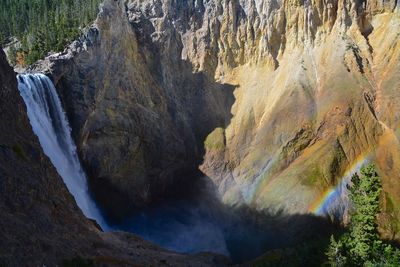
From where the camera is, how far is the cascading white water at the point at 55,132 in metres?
37.4

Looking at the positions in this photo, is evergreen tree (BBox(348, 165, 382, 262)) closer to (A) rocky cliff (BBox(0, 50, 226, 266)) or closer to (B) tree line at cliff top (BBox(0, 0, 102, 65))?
(A) rocky cliff (BBox(0, 50, 226, 266))

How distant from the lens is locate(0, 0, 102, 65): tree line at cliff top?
152 ft

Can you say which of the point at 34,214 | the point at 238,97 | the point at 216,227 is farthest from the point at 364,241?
the point at 238,97

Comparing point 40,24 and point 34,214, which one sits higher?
point 40,24

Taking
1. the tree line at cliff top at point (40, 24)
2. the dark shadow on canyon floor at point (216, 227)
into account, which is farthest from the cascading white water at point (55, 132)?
the tree line at cliff top at point (40, 24)

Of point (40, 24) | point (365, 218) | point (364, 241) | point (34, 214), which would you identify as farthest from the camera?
point (40, 24)

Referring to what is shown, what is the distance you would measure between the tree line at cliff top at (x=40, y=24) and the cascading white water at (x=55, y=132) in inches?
226

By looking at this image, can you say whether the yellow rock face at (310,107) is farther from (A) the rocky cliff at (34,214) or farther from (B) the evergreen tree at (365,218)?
(A) the rocky cliff at (34,214)

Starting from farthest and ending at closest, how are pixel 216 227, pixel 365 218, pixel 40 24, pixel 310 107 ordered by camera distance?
pixel 40 24 → pixel 310 107 → pixel 216 227 → pixel 365 218

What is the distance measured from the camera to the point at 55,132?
39438mm

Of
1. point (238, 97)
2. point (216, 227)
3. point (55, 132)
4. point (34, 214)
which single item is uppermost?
point (55, 132)

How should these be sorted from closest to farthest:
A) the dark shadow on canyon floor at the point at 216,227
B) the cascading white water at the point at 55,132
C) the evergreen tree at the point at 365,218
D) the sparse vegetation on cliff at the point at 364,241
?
the sparse vegetation on cliff at the point at 364,241 → the evergreen tree at the point at 365,218 → the cascading white water at the point at 55,132 → the dark shadow on canyon floor at the point at 216,227

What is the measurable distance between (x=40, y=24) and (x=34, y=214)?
39151mm

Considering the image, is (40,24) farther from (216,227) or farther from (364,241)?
(364,241)
